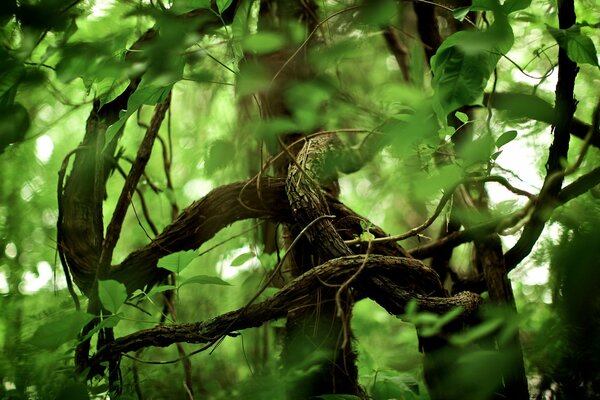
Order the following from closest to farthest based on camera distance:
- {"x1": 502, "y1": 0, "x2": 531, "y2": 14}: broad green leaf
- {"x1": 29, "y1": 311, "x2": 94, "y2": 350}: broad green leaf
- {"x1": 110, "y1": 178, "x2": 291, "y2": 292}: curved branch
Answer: {"x1": 502, "y1": 0, "x2": 531, "y2": 14}: broad green leaf
{"x1": 29, "y1": 311, "x2": 94, "y2": 350}: broad green leaf
{"x1": 110, "y1": 178, "x2": 291, "y2": 292}: curved branch

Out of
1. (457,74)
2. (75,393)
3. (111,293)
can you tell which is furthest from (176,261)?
(457,74)

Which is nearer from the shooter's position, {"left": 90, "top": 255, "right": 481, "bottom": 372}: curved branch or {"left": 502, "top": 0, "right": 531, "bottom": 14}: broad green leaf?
A: {"left": 502, "top": 0, "right": 531, "bottom": 14}: broad green leaf

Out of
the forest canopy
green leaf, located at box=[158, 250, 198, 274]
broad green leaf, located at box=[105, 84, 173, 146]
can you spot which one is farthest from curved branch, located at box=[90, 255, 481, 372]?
broad green leaf, located at box=[105, 84, 173, 146]

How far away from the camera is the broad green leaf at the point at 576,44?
0.62m

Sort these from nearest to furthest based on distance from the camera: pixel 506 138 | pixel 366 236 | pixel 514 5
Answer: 1. pixel 514 5
2. pixel 506 138
3. pixel 366 236

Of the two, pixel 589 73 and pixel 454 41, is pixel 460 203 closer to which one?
pixel 589 73

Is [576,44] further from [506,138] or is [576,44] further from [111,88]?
[111,88]

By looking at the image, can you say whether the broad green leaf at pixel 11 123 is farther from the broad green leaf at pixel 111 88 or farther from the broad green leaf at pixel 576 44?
the broad green leaf at pixel 576 44

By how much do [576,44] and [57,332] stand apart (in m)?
0.83

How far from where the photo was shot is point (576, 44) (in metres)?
0.63

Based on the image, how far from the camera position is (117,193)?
1520mm

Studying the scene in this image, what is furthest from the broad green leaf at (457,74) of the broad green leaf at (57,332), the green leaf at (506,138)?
the broad green leaf at (57,332)

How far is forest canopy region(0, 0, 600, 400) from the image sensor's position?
0.61 m

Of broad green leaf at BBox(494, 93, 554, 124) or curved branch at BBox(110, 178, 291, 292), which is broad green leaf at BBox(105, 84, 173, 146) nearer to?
curved branch at BBox(110, 178, 291, 292)
